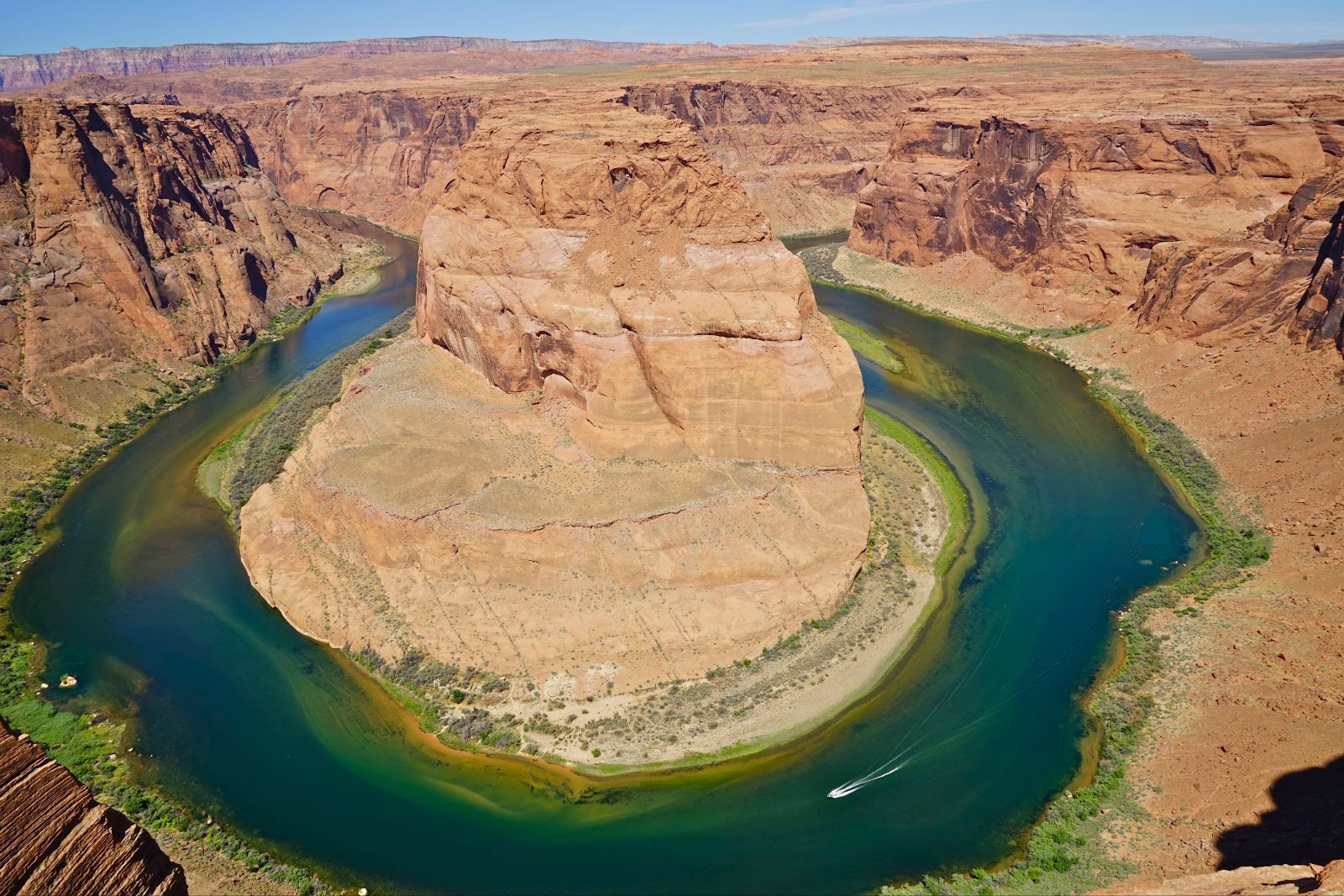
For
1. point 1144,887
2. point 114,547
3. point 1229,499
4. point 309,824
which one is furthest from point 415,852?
point 1229,499

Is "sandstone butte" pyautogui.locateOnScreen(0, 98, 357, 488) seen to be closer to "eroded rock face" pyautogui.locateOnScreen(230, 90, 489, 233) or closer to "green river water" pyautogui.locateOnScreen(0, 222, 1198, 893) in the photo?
"green river water" pyautogui.locateOnScreen(0, 222, 1198, 893)

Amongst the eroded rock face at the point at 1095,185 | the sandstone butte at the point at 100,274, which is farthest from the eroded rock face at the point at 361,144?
the eroded rock face at the point at 1095,185

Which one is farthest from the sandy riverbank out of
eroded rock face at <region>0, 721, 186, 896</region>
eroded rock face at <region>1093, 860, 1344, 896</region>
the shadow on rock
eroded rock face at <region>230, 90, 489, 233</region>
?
eroded rock face at <region>230, 90, 489, 233</region>

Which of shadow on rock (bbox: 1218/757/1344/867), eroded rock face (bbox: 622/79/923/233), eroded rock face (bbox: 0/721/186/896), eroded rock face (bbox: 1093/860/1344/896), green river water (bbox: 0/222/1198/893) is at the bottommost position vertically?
green river water (bbox: 0/222/1198/893)

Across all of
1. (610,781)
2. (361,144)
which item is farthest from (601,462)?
(361,144)

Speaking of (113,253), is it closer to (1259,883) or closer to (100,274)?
(100,274)

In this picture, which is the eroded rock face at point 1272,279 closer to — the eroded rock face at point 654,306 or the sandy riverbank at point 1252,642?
the sandy riverbank at point 1252,642
